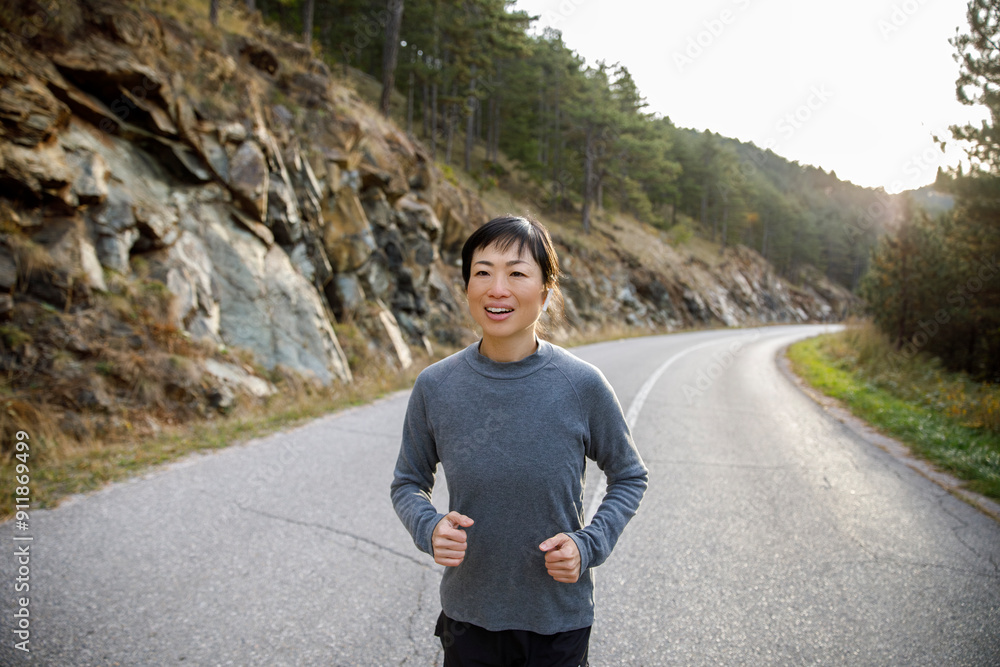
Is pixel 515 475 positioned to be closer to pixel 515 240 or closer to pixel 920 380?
pixel 515 240

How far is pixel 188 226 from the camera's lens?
27.9 ft

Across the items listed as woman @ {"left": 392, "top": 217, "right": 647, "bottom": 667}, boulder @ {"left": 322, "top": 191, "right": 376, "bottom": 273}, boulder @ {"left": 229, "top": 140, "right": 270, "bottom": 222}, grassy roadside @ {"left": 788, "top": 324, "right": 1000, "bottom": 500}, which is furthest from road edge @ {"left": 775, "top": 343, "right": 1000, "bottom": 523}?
boulder @ {"left": 229, "top": 140, "right": 270, "bottom": 222}

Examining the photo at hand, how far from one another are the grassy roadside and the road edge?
0.36 ft

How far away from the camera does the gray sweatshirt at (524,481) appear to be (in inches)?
55.8

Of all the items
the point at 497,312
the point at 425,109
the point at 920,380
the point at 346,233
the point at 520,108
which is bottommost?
the point at 920,380

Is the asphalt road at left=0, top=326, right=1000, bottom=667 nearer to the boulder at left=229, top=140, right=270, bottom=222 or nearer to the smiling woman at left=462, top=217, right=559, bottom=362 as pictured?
the smiling woman at left=462, top=217, right=559, bottom=362

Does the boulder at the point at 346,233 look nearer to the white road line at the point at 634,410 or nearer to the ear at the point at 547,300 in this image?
the white road line at the point at 634,410

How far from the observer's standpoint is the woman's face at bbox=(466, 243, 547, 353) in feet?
4.81

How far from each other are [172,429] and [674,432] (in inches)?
245

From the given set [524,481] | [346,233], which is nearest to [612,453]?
[524,481]

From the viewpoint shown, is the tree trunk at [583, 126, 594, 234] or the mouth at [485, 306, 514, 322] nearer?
the mouth at [485, 306, 514, 322]

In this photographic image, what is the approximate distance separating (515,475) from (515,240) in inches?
26.1

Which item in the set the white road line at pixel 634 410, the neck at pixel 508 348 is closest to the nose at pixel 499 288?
the neck at pixel 508 348

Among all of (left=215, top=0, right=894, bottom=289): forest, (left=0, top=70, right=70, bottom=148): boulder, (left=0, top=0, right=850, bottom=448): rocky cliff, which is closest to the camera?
(left=0, top=0, right=850, bottom=448): rocky cliff
